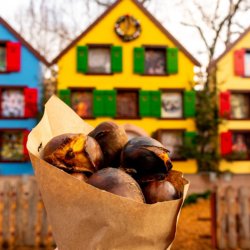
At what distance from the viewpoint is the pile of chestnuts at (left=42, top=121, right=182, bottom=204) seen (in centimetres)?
114

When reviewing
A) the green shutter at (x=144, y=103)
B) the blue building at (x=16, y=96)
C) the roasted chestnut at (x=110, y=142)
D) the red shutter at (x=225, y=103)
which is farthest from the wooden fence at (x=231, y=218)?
the blue building at (x=16, y=96)

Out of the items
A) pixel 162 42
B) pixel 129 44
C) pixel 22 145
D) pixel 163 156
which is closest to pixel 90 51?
pixel 129 44

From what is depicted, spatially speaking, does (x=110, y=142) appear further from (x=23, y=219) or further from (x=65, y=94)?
(x=65, y=94)

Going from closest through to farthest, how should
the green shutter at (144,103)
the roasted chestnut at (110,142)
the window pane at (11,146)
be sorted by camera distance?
the roasted chestnut at (110,142), the window pane at (11,146), the green shutter at (144,103)

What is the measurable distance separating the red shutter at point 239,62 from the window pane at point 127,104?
9.98ft

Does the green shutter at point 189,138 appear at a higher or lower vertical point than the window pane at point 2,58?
lower

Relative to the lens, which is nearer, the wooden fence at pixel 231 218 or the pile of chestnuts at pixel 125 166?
the pile of chestnuts at pixel 125 166

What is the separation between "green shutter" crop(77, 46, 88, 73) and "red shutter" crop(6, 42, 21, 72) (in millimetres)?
1692

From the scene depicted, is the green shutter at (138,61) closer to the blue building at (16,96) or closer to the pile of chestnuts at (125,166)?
the blue building at (16,96)

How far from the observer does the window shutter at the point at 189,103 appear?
38.9ft

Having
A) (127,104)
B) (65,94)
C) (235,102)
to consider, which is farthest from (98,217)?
(235,102)

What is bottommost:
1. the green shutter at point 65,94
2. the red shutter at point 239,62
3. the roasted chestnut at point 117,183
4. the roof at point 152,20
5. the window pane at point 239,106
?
the roasted chestnut at point 117,183

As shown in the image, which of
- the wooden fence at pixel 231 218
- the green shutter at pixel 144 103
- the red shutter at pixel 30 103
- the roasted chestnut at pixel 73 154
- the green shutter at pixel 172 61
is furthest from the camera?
the green shutter at pixel 172 61

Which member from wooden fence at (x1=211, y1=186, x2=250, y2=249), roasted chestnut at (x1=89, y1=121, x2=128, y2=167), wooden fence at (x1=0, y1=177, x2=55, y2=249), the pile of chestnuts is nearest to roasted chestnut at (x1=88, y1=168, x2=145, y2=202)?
the pile of chestnuts
